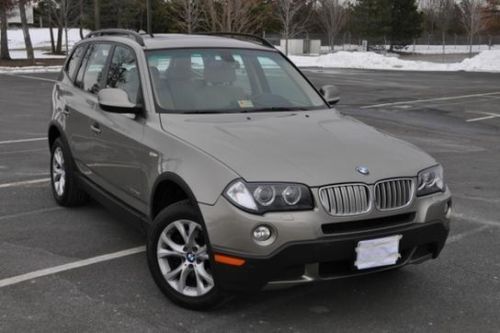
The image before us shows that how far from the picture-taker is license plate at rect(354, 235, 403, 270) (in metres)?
3.41

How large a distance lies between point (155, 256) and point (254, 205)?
0.92 metres

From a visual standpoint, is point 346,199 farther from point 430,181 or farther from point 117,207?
point 117,207

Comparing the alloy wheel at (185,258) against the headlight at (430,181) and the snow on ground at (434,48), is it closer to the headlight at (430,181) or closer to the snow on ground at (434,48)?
the headlight at (430,181)

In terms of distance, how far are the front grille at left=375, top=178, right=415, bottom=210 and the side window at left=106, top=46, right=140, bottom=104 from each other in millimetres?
1969

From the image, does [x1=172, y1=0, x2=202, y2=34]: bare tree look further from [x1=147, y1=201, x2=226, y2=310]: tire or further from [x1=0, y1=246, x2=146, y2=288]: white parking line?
[x1=147, y1=201, x2=226, y2=310]: tire

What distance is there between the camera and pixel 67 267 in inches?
177

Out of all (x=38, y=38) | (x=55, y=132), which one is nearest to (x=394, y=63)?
(x=55, y=132)

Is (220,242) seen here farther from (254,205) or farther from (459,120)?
(459,120)

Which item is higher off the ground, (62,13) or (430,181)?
(62,13)

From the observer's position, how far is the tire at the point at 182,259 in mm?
3646

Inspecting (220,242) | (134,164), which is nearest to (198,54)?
(134,164)

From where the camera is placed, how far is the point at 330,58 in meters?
38.4

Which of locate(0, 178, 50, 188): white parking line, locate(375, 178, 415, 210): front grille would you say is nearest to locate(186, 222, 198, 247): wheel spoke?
locate(375, 178, 415, 210): front grille

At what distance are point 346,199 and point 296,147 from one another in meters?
0.54
